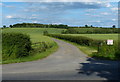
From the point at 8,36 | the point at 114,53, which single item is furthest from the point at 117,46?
the point at 8,36

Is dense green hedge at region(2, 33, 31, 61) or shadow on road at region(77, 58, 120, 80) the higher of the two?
dense green hedge at region(2, 33, 31, 61)

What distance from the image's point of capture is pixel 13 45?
16.6m

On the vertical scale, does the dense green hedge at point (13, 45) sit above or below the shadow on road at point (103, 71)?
above

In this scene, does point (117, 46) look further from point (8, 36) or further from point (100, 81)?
point (100, 81)

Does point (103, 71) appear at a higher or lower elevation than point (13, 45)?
lower

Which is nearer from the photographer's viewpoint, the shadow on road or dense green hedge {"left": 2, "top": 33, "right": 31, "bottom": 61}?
the shadow on road

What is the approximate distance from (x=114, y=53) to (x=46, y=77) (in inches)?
508

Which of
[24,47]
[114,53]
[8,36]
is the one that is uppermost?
[8,36]

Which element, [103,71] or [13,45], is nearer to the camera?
[103,71]

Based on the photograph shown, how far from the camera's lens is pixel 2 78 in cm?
956

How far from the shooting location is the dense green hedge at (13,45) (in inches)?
647

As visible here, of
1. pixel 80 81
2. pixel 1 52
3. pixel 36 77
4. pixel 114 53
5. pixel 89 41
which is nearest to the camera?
pixel 80 81

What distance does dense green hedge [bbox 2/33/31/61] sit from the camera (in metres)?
16.4

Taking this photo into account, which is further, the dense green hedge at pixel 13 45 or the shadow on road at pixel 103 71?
the dense green hedge at pixel 13 45
